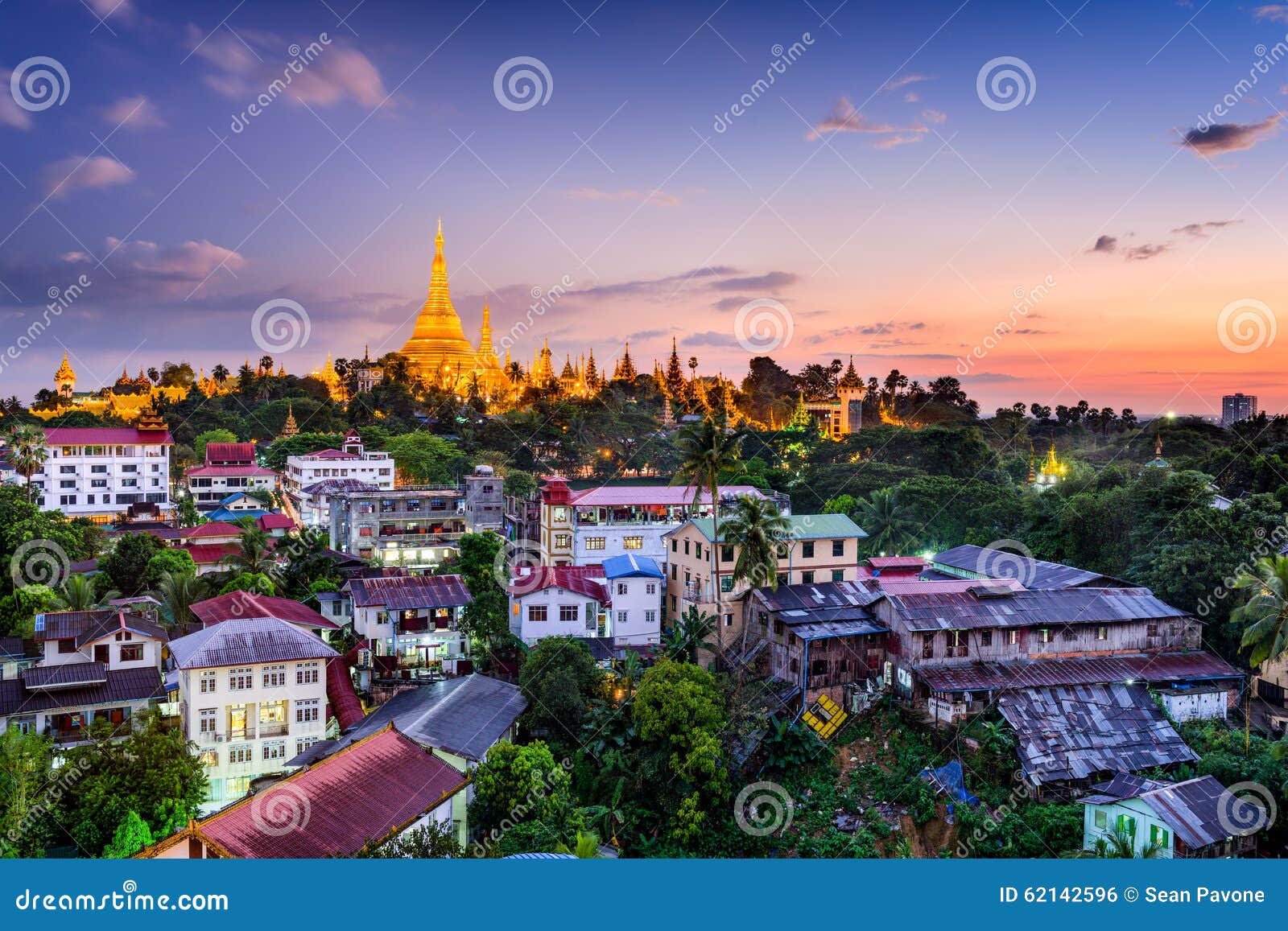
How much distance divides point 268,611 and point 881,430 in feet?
66.8

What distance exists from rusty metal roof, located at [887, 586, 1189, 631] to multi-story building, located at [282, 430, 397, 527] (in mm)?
15192

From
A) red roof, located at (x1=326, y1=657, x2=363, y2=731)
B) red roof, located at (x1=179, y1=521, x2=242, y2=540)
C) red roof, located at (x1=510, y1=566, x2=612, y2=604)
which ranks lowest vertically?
red roof, located at (x1=326, y1=657, x2=363, y2=731)

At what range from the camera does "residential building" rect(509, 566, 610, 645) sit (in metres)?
13.2

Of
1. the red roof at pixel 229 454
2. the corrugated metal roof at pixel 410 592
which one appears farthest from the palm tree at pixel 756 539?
the red roof at pixel 229 454

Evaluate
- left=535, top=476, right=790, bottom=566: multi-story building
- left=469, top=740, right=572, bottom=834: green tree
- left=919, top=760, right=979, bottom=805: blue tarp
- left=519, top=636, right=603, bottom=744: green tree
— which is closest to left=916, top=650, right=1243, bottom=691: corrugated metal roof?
left=919, top=760, right=979, bottom=805: blue tarp

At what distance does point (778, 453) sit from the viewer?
28.3 m

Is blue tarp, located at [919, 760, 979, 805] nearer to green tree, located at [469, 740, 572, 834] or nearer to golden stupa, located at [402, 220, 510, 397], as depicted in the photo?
green tree, located at [469, 740, 572, 834]

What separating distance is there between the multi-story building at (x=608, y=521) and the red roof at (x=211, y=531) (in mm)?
7400

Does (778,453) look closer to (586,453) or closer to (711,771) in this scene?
(586,453)

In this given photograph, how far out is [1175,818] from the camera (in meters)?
7.79

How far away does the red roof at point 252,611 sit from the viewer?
461 inches

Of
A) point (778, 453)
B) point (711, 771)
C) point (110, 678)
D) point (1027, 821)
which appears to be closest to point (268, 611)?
point (110, 678)

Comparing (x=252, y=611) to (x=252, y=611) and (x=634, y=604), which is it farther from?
(x=634, y=604)

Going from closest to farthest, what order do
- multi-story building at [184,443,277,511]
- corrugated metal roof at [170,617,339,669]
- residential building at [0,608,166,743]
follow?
corrugated metal roof at [170,617,339,669]
residential building at [0,608,166,743]
multi-story building at [184,443,277,511]
